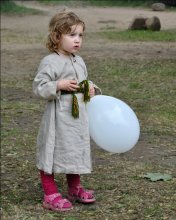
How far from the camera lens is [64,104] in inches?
139

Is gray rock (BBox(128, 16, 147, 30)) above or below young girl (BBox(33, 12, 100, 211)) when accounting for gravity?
below

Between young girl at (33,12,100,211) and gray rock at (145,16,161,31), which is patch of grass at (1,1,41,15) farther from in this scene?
young girl at (33,12,100,211)

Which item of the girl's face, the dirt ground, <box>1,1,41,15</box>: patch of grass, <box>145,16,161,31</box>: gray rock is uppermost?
the girl's face

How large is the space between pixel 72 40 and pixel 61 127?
1.55 feet

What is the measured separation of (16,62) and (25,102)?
315cm

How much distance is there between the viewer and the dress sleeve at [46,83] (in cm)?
346

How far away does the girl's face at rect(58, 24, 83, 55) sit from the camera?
11.5 ft

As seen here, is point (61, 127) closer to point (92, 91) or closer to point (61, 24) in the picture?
point (92, 91)

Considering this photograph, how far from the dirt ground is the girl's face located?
933mm

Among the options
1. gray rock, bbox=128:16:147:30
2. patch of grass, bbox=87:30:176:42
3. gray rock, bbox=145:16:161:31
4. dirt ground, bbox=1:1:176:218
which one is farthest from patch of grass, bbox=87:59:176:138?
gray rock, bbox=128:16:147:30

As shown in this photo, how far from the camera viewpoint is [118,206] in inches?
142

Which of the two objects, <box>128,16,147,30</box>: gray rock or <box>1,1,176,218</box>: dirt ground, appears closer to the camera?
<box>1,1,176,218</box>: dirt ground

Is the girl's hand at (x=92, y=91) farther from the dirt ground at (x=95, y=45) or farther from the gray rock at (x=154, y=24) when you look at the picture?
the gray rock at (x=154, y=24)

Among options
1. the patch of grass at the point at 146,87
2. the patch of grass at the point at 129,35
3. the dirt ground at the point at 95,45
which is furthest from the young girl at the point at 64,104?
the patch of grass at the point at 129,35
